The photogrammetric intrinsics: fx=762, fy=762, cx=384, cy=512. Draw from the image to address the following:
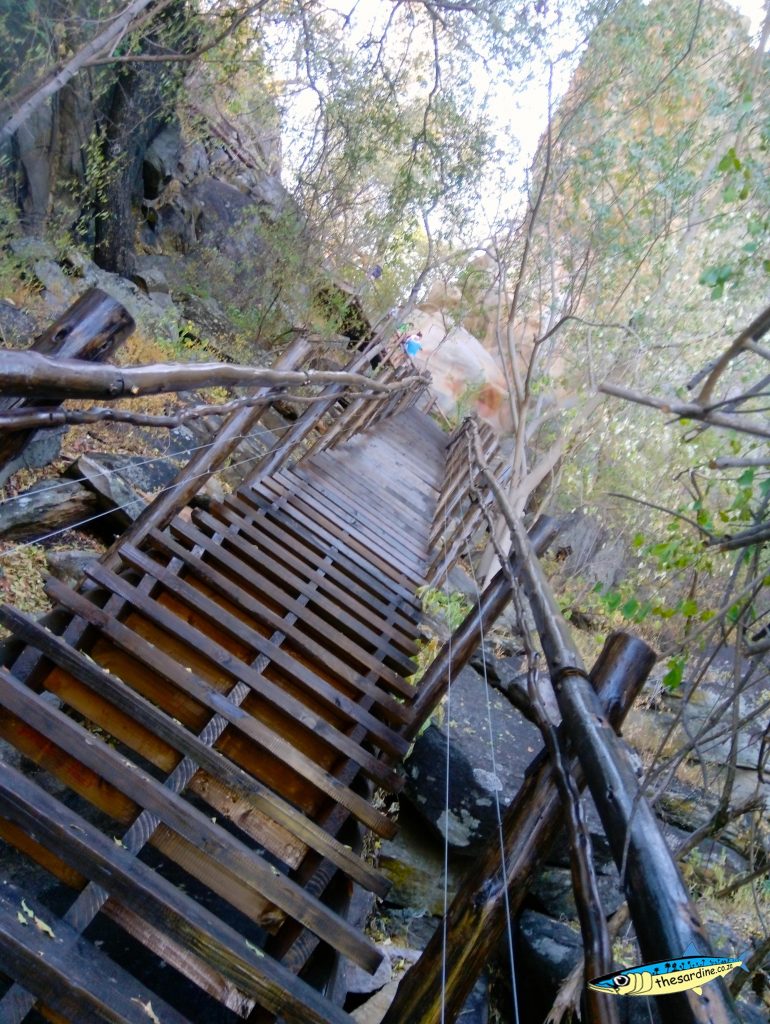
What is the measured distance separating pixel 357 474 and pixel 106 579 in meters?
4.24

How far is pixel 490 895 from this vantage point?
149 centimetres

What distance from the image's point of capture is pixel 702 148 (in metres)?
10.2

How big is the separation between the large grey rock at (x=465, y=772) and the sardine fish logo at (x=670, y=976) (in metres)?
3.06

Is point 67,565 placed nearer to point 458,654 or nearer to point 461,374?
point 458,654

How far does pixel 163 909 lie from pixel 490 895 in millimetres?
756

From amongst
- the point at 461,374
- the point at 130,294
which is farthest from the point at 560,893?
the point at 461,374

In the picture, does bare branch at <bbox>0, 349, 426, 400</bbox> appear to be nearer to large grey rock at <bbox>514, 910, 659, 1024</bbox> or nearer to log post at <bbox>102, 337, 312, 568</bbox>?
log post at <bbox>102, 337, 312, 568</bbox>

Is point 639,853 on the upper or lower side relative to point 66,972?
upper

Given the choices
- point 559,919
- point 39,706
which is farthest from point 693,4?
point 39,706

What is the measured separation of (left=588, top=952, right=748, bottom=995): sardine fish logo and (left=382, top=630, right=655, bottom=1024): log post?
0.68m

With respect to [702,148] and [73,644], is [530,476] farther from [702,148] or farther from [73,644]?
[73,644]

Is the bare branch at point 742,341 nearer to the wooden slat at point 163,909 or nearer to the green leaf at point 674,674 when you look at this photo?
the green leaf at point 674,674

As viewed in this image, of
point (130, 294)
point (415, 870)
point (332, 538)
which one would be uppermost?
point (130, 294)

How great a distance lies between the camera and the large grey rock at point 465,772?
420 cm
